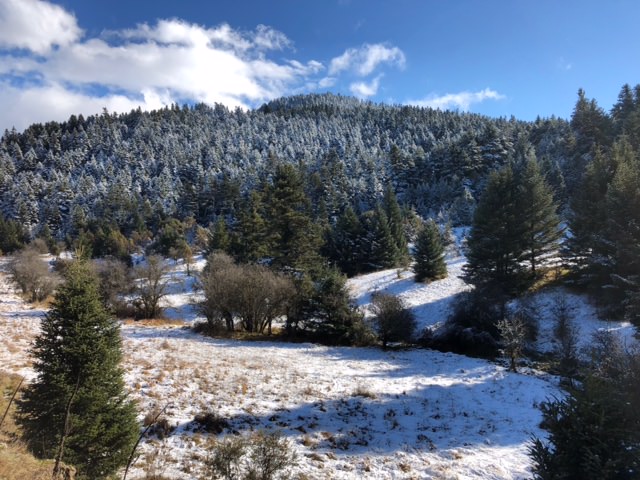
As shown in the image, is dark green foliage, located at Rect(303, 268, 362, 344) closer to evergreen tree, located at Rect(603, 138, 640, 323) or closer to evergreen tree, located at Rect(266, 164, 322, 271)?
evergreen tree, located at Rect(266, 164, 322, 271)

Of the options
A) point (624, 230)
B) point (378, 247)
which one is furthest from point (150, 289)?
point (624, 230)

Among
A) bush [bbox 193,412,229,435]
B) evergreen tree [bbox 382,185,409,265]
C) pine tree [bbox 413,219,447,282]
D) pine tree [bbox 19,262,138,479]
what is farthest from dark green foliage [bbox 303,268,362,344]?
evergreen tree [bbox 382,185,409,265]

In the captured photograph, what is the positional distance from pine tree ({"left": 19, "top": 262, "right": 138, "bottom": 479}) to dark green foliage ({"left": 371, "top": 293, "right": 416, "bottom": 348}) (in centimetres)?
1910

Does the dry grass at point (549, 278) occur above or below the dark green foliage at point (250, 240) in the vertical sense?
below

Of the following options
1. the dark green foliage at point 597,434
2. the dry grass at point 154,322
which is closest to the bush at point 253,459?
the dark green foliage at point 597,434

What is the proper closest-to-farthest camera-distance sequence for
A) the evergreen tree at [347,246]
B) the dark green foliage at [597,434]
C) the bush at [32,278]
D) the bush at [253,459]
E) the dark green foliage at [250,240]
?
the dark green foliage at [597,434] < the bush at [253,459] < the bush at [32,278] < the dark green foliage at [250,240] < the evergreen tree at [347,246]

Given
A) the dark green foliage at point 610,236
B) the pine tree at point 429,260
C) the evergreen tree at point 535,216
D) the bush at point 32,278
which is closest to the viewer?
the dark green foliage at point 610,236

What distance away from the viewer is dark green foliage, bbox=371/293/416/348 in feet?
81.9

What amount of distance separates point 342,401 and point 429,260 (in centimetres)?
2457

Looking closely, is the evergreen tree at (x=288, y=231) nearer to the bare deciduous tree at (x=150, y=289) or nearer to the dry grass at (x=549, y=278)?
→ the bare deciduous tree at (x=150, y=289)

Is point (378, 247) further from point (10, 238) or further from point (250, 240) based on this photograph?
point (10, 238)

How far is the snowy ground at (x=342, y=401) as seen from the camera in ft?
32.9

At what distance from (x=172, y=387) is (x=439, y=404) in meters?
10.7

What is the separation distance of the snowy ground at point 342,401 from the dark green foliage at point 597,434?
14.0ft
